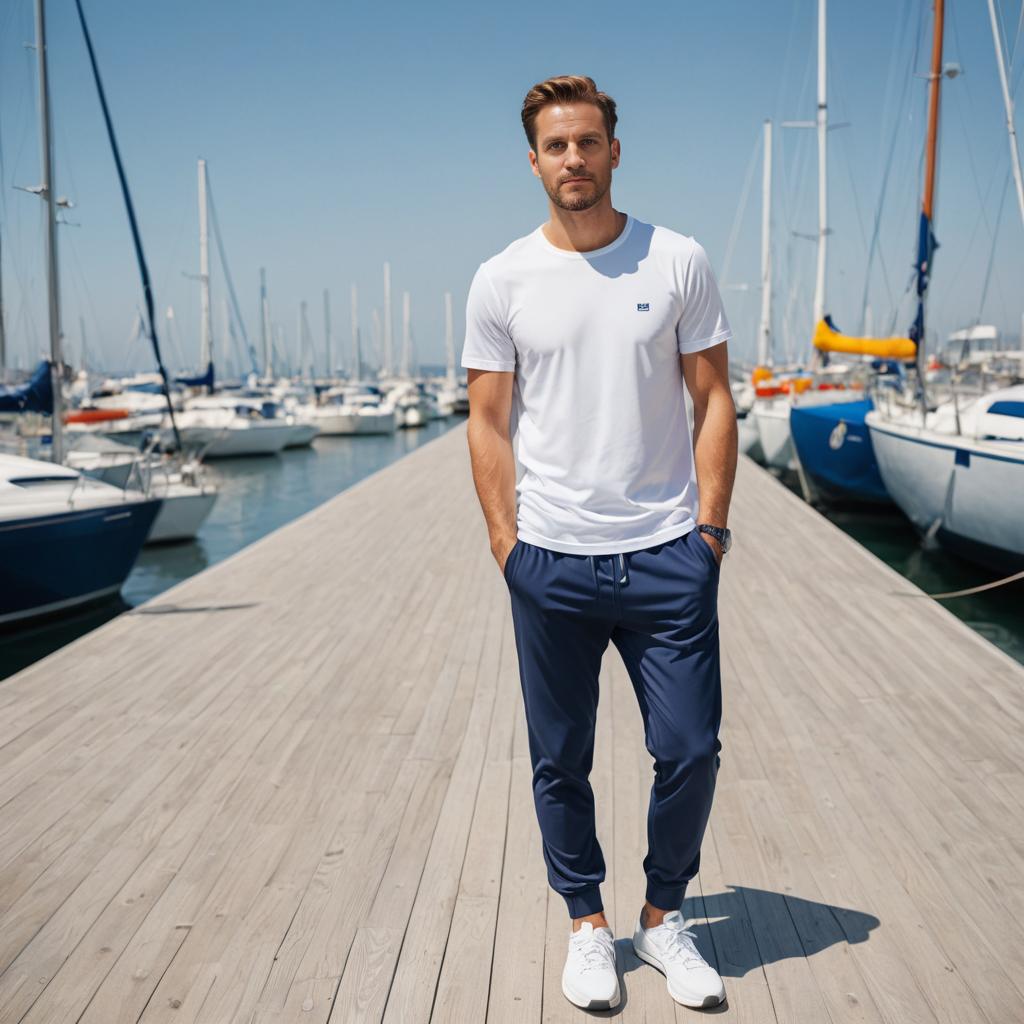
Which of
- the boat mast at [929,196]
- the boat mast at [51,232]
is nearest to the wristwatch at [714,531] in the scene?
the boat mast at [51,232]

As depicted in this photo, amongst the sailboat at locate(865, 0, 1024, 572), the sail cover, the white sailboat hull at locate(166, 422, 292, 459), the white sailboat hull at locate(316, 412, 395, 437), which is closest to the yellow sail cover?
the sailboat at locate(865, 0, 1024, 572)

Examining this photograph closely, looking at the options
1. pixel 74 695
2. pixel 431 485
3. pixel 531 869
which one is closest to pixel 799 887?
pixel 531 869

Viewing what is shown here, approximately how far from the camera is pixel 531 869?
8.48ft

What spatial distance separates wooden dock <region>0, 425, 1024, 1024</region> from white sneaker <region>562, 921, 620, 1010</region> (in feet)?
0.15

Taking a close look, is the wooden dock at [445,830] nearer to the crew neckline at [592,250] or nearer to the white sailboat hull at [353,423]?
the crew neckline at [592,250]

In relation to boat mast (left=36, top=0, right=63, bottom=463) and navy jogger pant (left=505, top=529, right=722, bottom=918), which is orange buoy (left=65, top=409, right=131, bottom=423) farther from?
navy jogger pant (left=505, top=529, right=722, bottom=918)

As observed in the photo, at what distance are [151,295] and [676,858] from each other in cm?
1284

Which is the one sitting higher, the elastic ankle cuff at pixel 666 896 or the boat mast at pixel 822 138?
the boat mast at pixel 822 138

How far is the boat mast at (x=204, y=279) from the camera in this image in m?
34.3

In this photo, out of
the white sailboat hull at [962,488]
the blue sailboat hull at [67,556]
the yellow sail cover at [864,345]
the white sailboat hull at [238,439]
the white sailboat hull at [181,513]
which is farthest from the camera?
the white sailboat hull at [238,439]

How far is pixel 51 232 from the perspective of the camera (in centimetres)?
1028

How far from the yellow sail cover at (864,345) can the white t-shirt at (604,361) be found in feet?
41.7

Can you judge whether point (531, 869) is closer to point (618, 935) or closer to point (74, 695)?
point (618, 935)

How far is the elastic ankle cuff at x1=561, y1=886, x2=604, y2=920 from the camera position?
206 centimetres
